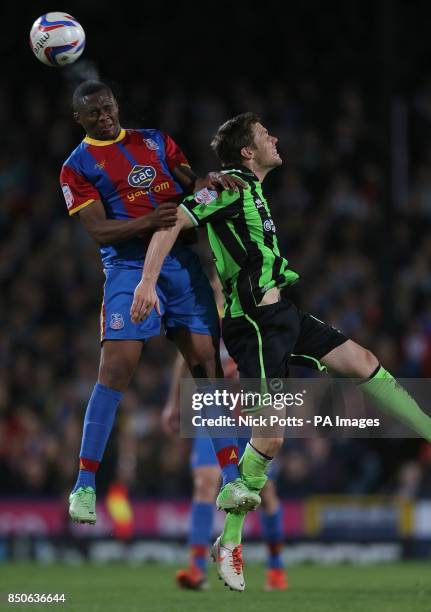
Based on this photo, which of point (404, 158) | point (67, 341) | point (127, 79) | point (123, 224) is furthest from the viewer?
point (127, 79)

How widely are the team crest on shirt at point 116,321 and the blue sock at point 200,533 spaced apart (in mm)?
2497

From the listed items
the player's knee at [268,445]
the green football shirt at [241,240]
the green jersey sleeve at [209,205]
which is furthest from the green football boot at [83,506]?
the green jersey sleeve at [209,205]

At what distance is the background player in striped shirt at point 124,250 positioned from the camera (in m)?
7.37

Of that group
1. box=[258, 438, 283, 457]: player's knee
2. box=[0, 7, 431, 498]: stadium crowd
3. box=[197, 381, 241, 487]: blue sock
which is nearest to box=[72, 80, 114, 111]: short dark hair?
box=[197, 381, 241, 487]: blue sock

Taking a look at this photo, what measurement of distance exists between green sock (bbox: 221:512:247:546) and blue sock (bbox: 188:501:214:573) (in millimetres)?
2037

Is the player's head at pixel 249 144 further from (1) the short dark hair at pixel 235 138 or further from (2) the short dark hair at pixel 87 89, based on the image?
(2) the short dark hair at pixel 87 89

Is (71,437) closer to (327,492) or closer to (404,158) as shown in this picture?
(327,492)

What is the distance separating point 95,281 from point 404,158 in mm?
4293

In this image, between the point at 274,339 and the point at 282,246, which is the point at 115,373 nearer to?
the point at 274,339

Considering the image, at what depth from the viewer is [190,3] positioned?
20203 mm

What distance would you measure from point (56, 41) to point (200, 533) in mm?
3768

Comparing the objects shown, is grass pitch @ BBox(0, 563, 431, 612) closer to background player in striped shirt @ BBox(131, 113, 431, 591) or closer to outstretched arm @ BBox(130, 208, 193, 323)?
background player in striped shirt @ BBox(131, 113, 431, 591)

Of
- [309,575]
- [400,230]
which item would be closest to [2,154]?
[400,230]

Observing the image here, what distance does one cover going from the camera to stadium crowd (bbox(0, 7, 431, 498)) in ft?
42.7
